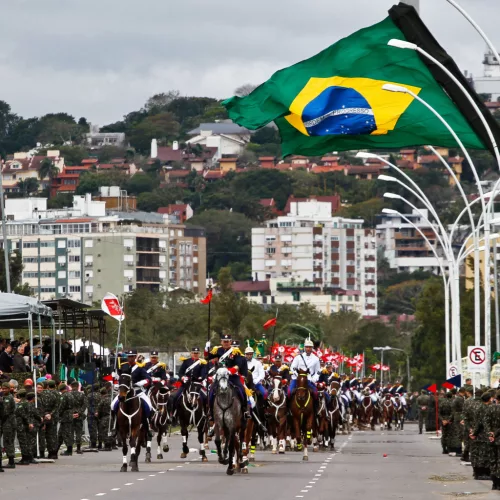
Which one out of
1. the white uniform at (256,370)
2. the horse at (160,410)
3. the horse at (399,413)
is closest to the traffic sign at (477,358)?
the white uniform at (256,370)

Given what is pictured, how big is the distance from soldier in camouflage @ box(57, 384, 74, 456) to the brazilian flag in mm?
10100

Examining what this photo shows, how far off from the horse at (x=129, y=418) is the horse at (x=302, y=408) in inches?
301

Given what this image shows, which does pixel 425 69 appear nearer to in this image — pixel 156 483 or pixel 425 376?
pixel 156 483

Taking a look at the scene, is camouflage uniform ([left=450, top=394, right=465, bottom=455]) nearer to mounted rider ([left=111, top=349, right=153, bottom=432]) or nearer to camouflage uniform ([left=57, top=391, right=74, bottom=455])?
camouflage uniform ([left=57, top=391, right=74, bottom=455])

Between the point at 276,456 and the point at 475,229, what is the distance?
13.8 m

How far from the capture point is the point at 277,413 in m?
43.5

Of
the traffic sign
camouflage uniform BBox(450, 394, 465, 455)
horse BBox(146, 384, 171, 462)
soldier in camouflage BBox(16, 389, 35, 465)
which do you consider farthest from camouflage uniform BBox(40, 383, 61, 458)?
the traffic sign

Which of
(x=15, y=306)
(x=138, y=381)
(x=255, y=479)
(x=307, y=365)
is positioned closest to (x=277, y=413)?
(x=307, y=365)

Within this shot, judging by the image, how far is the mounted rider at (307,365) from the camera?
41719 millimetres

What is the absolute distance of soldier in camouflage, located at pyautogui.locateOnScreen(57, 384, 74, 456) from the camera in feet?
132

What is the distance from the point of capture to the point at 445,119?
1260 inches

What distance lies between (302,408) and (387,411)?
42.6 m

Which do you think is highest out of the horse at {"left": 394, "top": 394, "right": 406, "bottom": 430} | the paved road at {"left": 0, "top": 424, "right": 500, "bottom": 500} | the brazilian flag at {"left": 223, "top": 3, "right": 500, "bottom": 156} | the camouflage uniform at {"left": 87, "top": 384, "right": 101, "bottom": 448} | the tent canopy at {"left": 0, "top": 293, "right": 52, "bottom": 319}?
the brazilian flag at {"left": 223, "top": 3, "right": 500, "bottom": 156}

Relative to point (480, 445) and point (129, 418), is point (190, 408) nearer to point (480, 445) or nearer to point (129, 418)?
point (129, 418)
